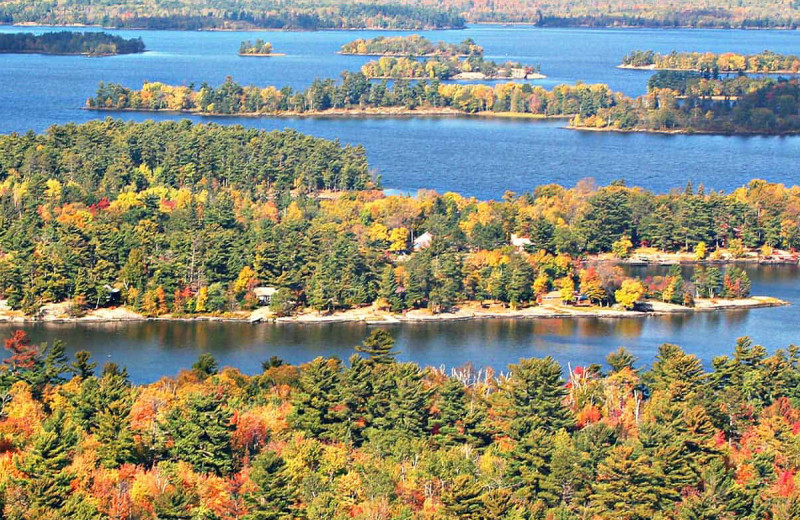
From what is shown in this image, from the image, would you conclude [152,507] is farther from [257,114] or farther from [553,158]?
[257,114]

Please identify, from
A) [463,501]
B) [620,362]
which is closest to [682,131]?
[620,362]

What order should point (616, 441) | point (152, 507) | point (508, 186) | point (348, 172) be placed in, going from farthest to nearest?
1. point (508, 186)
2. point (348, 172)
3. point (616, 441)
4. point (152, 507)

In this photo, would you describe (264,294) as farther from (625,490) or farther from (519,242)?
(625,490)

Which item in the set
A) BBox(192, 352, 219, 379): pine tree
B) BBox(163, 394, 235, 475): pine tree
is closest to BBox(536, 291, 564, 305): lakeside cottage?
BBox(192, 352, 219, 379): pine tree

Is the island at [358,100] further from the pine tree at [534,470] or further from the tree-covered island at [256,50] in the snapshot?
the pine tree at [534,470]

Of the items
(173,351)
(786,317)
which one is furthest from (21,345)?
(786,317)

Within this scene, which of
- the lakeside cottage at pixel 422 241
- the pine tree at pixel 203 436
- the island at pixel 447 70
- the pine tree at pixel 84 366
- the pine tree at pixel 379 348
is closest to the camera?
the pine tree at pixel 203 436

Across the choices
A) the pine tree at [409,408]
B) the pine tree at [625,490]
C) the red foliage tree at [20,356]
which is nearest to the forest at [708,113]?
the pine tree at [409,408]
